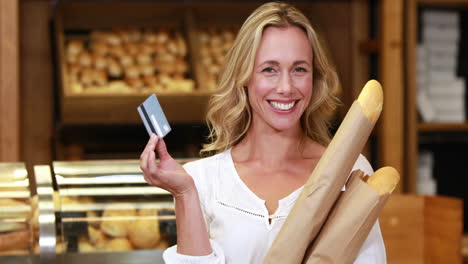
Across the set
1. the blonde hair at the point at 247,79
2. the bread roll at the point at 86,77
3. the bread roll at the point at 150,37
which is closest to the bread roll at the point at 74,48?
the bread roll at the point at 86,77

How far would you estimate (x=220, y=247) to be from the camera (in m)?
Result: 1.49

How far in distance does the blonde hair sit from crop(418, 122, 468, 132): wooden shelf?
5.81 feet

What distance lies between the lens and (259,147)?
5.56 feet

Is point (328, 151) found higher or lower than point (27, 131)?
higher

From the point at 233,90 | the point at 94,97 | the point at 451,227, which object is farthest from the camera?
the point at 94,97

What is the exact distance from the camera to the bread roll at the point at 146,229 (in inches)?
81.7

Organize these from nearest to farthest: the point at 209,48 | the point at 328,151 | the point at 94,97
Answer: the point at 328,151
the point at 94,97
the point at 209,48

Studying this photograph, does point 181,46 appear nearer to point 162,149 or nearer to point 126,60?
point 126,60

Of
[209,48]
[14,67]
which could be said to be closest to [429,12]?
[209,48]

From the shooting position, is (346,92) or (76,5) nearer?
(76,5)

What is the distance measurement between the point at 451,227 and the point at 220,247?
147 centimetres

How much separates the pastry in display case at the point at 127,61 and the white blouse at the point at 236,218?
1938mm

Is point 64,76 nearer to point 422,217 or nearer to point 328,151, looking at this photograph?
point 422,217

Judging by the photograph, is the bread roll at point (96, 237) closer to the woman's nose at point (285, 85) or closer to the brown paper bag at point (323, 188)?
the woman's nose at point (285, 85)
